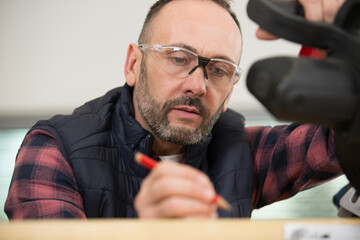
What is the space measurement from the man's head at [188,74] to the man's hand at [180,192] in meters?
0.51

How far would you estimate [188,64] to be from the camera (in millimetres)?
989

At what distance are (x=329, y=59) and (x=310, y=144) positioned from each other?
58 centimetres

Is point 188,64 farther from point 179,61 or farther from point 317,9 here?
point 317,9

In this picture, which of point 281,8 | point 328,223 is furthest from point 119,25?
point 328,223

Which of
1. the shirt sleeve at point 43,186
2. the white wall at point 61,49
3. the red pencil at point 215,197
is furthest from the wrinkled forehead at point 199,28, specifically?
the white wall at point 61,49

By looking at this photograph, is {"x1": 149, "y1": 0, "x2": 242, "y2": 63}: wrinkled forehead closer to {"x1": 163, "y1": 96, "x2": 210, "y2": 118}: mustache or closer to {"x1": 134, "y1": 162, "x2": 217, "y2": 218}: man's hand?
{"x1": 163, "y1": 96, "x2": 210, "y2": 118}: mustache

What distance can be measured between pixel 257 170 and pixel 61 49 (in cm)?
113

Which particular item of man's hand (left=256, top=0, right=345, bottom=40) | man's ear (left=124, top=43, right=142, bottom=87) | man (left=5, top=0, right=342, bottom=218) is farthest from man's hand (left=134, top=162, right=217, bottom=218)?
man's ear (left=124, top=43, right=142, bottom=87)

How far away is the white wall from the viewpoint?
1.81m

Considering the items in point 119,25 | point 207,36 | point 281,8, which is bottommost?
point 119,25

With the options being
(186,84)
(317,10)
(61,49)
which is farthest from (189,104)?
(61,49)

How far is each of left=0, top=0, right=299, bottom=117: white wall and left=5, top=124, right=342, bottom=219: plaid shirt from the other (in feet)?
2.79

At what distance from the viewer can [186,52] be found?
0.98 meters

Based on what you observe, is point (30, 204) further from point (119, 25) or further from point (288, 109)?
point (119, 25)
